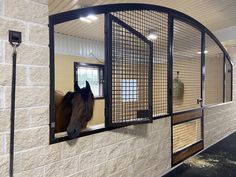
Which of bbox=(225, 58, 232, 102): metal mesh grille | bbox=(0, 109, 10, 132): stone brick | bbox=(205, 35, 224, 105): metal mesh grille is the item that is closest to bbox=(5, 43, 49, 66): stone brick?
bbox=(0, 109, 10, 132): stone brick

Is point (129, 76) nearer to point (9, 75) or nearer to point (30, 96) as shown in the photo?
point (30, 96)

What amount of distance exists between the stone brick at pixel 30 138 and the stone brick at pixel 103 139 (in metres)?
0.42

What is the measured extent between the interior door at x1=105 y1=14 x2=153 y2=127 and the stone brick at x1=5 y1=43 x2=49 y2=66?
539mm

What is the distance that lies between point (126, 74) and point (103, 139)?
1.94 feet

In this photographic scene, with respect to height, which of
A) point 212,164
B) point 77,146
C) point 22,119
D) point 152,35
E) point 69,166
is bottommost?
point 212,164

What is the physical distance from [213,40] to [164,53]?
1.80 m

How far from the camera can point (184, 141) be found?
2.99 meters

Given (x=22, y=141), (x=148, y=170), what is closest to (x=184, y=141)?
(x=148, y=170)

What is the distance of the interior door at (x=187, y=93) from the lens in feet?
8.98

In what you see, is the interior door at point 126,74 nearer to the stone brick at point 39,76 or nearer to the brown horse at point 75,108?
the brown horse at point 75,108

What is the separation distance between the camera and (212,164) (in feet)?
9.22

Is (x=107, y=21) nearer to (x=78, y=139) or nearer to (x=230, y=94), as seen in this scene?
(x=78, y=139)

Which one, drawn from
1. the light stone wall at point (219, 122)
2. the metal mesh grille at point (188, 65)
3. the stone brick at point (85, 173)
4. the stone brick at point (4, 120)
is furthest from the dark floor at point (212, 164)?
the stone brick at point (4, 120)

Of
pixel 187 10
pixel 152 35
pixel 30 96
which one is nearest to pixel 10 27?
pixel 30 96
